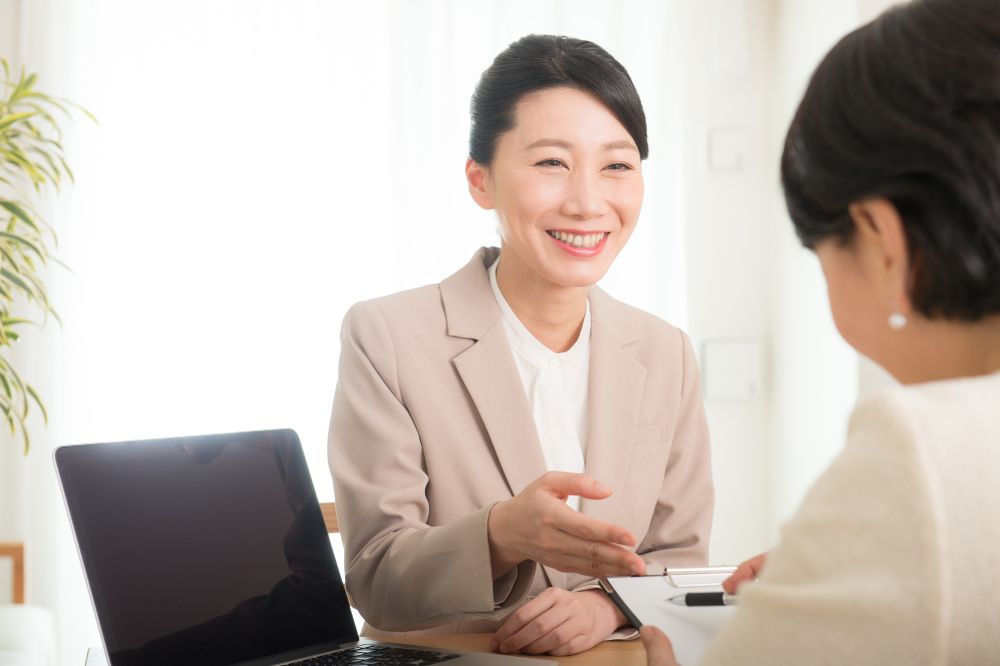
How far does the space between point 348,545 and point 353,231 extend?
2.30 metres

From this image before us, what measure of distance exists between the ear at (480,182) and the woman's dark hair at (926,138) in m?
0.95

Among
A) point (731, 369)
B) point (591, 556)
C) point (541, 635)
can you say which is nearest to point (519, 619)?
point (541, 635)

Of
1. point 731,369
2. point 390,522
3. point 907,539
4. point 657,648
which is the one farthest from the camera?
point 731,369

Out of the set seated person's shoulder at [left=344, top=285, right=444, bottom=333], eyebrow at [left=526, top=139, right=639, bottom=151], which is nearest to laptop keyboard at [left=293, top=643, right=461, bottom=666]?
seated person's shoulder at [left=344, top=285, right=444, bottom=333]

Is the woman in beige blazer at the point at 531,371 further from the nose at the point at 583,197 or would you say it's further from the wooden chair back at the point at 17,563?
the wooden chair back at the point at 17,563

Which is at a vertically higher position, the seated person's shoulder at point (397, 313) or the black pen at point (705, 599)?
the seated person's shoulder at point (397, 313)

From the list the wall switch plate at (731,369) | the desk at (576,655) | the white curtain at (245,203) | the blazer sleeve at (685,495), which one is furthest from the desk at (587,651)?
the wall switch plate at (731,369)

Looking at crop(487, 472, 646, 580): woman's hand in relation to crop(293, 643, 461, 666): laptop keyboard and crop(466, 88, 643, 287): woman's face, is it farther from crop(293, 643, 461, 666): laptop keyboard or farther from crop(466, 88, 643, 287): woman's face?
crop(466, 88, 643, 287): woman's face

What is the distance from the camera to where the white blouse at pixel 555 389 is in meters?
1.62

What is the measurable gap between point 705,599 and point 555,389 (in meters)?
0.61

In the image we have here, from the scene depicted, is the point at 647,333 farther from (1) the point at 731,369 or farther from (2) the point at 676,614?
(1) the point at 731,369

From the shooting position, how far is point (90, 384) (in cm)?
344

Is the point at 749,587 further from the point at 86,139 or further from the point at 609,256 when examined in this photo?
the point at 86,139

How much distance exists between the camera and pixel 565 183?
1.58 meters
